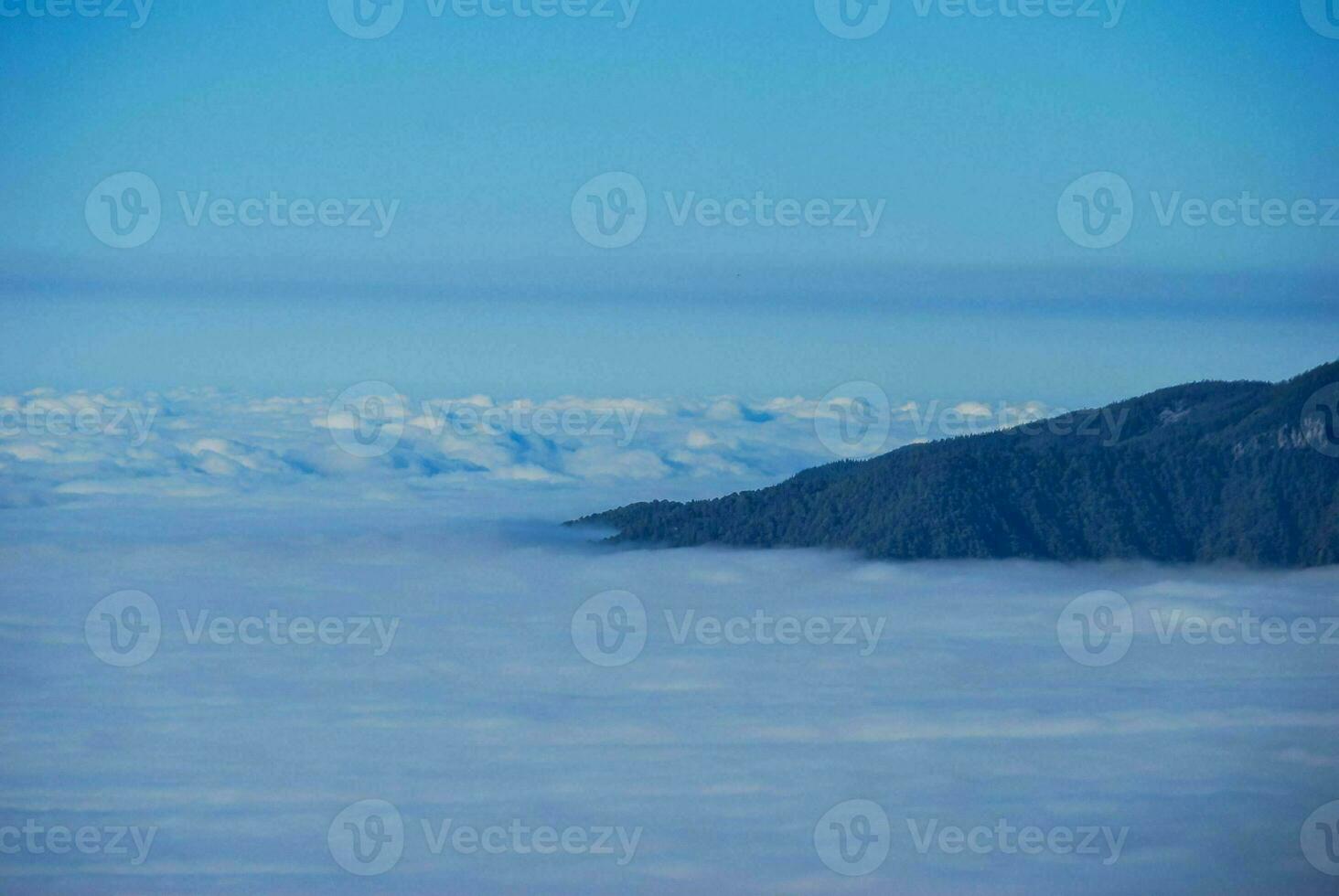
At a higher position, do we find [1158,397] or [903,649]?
[1158,397]

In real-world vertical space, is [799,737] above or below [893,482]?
below

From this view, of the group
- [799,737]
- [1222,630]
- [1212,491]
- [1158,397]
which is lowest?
[799,737]

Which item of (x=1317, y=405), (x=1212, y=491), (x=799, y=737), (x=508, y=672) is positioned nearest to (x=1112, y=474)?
(x=1212, y=491)

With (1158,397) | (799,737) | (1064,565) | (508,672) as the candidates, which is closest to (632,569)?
(508,672)

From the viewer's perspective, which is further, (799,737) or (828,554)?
(828,554)

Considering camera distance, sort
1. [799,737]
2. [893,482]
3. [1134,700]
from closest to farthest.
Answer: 1. [799,737]
2. [1134,700]
3. [893,482]

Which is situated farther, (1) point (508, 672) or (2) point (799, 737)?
(1) point (508, 672)

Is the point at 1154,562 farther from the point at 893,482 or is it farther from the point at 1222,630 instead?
the point at 893,482

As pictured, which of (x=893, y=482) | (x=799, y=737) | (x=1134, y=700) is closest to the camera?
(x=799, y=737)

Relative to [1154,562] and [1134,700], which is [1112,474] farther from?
[1134,700]
